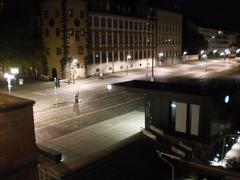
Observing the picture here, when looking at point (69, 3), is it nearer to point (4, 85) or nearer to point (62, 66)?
point (62, 66)

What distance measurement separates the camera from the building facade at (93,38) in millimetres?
46750

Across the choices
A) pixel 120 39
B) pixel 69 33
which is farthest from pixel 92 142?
pixel 120 39

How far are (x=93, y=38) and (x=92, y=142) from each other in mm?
37505

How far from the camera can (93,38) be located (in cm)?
5122

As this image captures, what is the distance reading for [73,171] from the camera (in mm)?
11773

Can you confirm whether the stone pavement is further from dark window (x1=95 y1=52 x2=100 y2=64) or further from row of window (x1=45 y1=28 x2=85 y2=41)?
dark window (x1=95 y1=52 x2=100 y2=64)

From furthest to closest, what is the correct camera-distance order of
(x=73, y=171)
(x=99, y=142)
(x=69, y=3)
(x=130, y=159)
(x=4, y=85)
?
(x=69, y=3) < (x=4, y=85) < (x=99, y=142) < (x=130, y=159) < (x=73, y=171)

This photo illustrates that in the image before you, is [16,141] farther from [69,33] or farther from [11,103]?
[69,33]

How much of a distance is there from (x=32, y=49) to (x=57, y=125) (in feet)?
98.6

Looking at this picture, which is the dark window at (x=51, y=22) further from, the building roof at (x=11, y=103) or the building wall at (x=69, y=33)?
the building roof at (x=11, y=103)

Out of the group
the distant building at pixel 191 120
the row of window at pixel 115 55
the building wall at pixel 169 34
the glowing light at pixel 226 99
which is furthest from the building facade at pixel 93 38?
the distant building at pixel 191 120

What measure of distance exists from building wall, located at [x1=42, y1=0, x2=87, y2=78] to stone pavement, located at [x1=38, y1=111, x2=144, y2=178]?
93.8 feet

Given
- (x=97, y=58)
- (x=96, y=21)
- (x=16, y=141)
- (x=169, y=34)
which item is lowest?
(x=16, y=141)

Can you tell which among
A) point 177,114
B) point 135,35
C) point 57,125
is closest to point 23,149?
point 177,114
